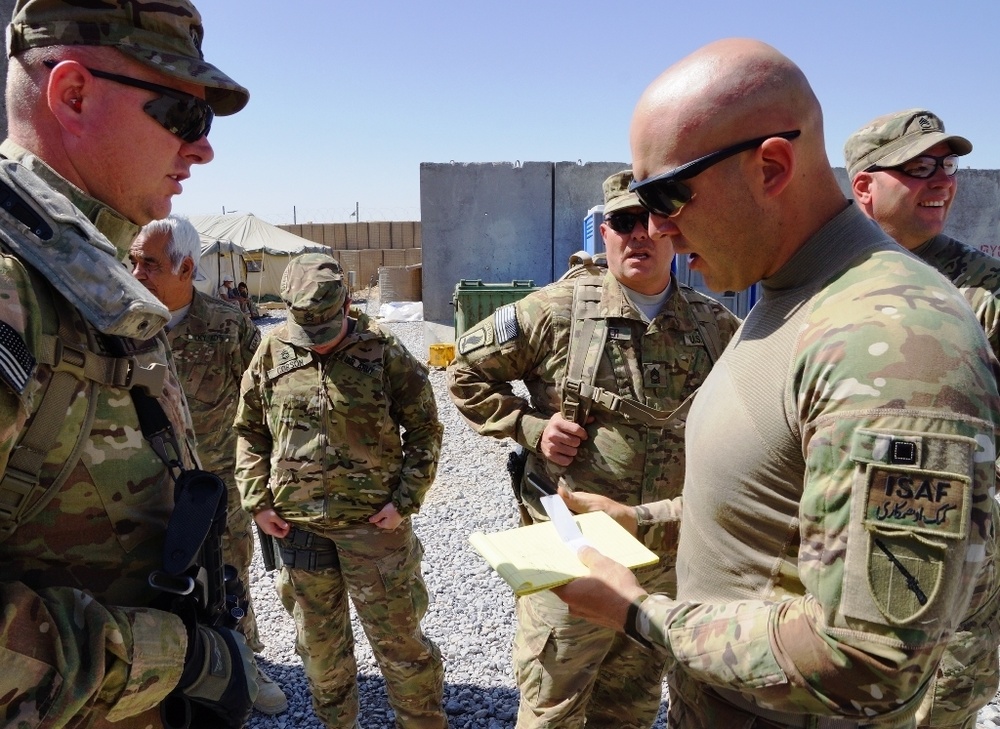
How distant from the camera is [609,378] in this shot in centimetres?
294

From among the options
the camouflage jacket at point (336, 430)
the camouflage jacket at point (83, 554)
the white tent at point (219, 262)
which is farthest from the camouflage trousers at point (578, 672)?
the white tent at point (219, 262)

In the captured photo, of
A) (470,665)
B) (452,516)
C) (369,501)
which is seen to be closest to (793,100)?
(369,501)

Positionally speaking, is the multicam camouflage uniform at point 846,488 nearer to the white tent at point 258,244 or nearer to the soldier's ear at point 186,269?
the soldier's ear at point 186,269

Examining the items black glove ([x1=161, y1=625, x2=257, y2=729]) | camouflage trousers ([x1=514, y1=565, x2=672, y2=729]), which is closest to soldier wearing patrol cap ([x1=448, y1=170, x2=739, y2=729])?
camouflage trousers ([x1=514, y1=565, x2=672, y2=729])

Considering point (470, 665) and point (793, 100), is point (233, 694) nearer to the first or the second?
point (793, 100)

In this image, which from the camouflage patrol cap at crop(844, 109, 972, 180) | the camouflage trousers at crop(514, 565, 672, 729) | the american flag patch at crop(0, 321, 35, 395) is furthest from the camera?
the camouflage patrol cap at crop(844, 109, 972, 180)

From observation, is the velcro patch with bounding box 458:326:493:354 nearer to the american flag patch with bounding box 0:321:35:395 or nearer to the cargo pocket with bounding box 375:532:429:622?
the cargo pocket with bounding box 375:532:429:622

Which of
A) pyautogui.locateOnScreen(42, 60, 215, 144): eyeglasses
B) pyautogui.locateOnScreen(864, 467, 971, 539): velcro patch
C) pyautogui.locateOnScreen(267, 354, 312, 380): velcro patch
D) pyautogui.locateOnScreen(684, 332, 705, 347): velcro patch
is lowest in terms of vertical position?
pyautogui.locateOnScreen(267, 354, 312, 380): velcro patch

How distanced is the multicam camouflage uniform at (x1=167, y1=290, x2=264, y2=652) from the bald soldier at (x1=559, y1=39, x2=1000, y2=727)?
2.89 meters

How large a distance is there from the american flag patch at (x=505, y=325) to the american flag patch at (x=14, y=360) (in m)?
2.20

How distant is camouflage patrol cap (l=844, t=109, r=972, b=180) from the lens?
297cm

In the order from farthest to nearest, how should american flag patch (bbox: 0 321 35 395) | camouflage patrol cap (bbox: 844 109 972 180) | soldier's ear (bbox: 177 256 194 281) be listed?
1. soldier's ear (bbox: 177 256 194 281)
2. camouflage patrol cap (bbox: 844 109 972 180)
3. american flag patch (bbox: 0 321 35 395)

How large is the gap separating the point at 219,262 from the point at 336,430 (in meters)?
24.2

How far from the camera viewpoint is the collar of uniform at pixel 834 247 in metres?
1.37
